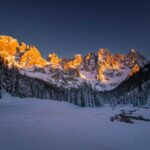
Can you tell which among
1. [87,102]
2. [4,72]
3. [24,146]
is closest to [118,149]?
[24,146]

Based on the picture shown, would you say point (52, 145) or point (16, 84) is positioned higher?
point (16, 84)

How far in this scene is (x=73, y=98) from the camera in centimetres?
10150

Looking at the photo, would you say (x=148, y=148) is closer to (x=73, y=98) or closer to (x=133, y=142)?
(x=133, y=142)

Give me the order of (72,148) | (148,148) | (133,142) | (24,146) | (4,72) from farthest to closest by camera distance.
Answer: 1. (4,72)
2. (133,142)
3. (148,148)
4. (72,148)
5. (24,146)

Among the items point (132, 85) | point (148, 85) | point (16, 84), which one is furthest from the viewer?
point (132, 85)

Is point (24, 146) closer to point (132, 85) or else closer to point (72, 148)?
point (72, 148)

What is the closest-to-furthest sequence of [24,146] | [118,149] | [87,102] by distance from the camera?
[24,146] < [118,149] < [87,102]

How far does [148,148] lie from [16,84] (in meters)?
61.8

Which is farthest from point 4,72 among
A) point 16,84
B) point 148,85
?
point 148,85

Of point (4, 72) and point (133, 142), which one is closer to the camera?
point (133, 142)

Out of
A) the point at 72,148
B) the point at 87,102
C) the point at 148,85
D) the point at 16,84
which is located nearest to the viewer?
the point at 72,148

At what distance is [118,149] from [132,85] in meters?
148

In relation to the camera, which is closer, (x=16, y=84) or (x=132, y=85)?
(x=16, y=84)

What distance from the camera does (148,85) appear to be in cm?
12425
